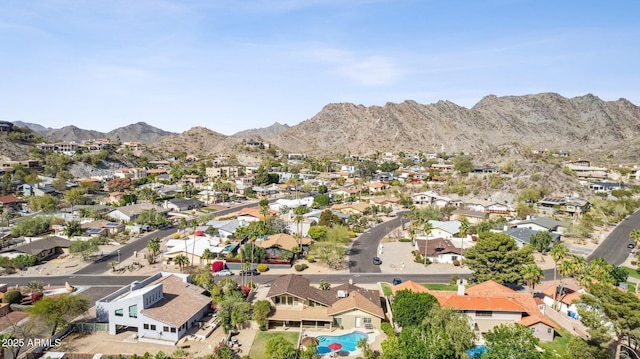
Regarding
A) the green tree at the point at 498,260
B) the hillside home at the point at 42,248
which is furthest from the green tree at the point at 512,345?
the hillside home at the point at 42,248

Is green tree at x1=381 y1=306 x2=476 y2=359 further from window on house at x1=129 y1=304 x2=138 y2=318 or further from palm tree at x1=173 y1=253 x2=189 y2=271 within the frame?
palm tree at x1=173 y1=253 x2=189 y2=271

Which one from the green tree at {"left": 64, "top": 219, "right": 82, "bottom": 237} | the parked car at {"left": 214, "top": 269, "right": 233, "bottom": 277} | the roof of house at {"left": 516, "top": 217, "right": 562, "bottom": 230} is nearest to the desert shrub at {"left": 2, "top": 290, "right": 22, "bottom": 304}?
the parked car at {"left": 214, "top": 269, "right": 233, "bottom": 277}

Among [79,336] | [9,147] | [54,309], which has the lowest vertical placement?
[79,336]

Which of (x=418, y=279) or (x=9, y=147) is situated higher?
(x=9, y=147)

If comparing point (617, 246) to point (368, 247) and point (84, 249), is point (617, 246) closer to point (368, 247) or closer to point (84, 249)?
point (368, 247)

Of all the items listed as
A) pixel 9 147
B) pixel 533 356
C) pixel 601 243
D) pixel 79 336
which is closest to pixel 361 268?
pixel 533 356

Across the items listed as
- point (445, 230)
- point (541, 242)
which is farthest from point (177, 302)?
point (541, 242)

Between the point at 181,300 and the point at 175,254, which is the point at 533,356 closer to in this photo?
the point at 181,300
